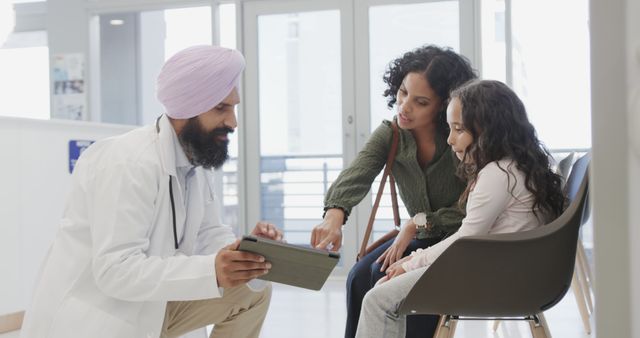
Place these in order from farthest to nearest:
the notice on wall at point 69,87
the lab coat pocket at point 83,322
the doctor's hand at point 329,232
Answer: the notice on wall at point 69,87
the doctor's hand at point 329,232
the lab coat pocket at point 83,322

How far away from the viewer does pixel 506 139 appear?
167 centimetres

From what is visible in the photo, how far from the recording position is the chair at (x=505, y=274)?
1.44 meters

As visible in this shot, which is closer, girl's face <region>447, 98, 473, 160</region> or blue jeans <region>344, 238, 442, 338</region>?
girl's face <region>447, 98, 473, 160</region>

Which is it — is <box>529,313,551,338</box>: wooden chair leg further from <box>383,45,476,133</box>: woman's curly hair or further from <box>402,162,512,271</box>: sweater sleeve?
<box>383,45,476,133</box>: woman's curly hair

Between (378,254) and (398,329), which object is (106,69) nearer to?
(378,254)

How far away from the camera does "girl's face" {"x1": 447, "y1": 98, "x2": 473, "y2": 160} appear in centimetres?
173

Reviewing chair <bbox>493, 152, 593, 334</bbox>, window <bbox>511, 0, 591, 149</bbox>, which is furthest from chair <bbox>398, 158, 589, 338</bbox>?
window <bbox>511, 0, 591, 149</bbox>

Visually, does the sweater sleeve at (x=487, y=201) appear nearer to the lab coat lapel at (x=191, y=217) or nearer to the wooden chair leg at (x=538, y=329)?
the wooden chair leg at (x=538, y=329)

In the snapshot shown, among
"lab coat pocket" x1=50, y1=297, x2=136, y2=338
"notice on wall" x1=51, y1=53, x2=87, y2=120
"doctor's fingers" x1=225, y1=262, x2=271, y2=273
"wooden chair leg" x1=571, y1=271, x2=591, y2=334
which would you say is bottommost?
"wooden chair leg" x1=571, y1=271, x2=591, y2=334

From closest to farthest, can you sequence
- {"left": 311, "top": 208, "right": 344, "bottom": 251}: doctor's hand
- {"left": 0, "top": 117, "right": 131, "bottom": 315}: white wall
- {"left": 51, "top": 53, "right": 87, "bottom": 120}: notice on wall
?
1. {"left": 311, "top": 208, "right": 344, "bottom": 251}: doctor's hand
2. {"left": 0, "top": 117, "right": 131, "bottom": 315}: white wall
3. {"left": 51, "top": 53, "right": 87, "bottom": 120}: notice on wall

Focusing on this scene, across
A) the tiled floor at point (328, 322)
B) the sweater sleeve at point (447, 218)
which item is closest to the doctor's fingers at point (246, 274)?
the sweater sleeve at point (447, 218)

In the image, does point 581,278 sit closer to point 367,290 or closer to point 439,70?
point 367,290

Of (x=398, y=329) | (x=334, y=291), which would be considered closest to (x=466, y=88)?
(x=398, y=329)

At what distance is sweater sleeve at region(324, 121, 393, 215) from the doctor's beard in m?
0.46
